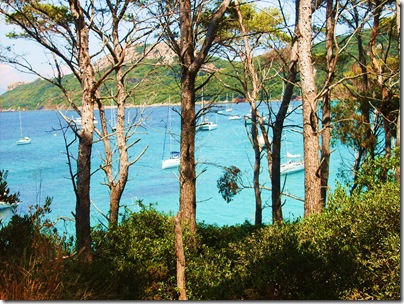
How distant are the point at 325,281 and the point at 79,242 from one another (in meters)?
1.60

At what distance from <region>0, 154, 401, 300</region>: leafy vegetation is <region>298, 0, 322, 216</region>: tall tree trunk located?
451 millimetres

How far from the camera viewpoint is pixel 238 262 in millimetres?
3705

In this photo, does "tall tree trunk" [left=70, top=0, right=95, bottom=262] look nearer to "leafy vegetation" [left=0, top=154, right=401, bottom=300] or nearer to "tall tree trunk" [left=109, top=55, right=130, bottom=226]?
"leafy vegetation" [left=0, top=154, right=401, bottom=300]

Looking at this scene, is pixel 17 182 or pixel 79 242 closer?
pixel 79 242

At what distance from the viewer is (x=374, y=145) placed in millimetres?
7387

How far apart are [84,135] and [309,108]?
195 centimetres

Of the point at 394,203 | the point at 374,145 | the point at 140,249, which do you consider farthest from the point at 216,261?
the point at 374,145

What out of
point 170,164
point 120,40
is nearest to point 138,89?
point 120,40

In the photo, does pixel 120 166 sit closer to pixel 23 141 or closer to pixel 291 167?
pixel 291 167

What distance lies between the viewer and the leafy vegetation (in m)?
2.72

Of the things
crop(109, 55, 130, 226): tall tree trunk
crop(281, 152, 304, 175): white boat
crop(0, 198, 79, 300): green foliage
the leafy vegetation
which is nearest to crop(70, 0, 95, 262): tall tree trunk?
the leafy vegetation

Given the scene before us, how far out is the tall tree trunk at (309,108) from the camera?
4.14 meters

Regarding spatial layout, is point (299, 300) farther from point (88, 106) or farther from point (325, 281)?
point (88, 106)

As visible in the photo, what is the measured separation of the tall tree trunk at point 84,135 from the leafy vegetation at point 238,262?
206 mm
